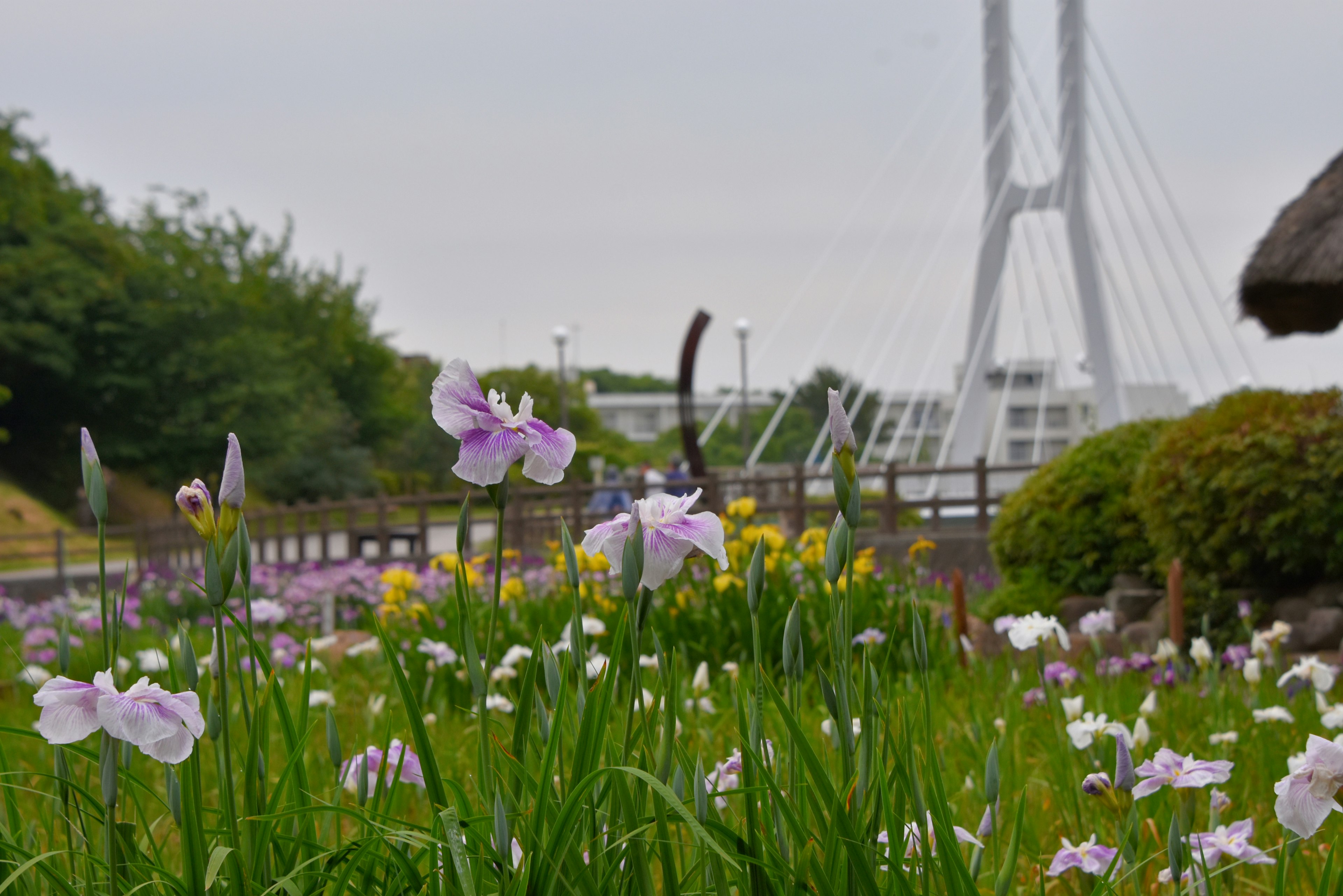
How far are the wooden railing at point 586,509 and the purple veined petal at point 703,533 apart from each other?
857cm

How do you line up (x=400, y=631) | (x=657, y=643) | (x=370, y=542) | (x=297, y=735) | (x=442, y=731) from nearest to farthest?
(x=657, y=643) → (x=297, y=735) → (x=442, y=731) → (x=400, y=631) → (x=370, y=542)

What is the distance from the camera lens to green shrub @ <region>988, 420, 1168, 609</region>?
5406 millimetres

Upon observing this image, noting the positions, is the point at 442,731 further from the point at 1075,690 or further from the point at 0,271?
the point at 0,271

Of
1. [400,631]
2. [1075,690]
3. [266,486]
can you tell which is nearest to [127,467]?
[266,486]

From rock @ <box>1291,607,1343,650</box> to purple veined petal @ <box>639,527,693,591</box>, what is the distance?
420 centimetres

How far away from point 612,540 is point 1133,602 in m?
4.73

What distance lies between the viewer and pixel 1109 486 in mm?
5559

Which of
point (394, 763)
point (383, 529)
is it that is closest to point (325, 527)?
point (383, 529)

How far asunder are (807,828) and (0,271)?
31.0m

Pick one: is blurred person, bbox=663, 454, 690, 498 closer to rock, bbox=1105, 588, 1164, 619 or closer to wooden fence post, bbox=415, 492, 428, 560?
wooden fence post, bbox=415, 492, 428, 560

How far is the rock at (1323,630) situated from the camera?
4.21 meters

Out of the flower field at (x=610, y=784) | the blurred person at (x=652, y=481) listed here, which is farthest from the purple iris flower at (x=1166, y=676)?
the blurred person at (x=652, y=481)

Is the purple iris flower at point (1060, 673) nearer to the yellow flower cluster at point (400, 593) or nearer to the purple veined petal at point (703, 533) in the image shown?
the purple veined petal at point (703, 533)

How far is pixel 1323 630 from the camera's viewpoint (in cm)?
423
